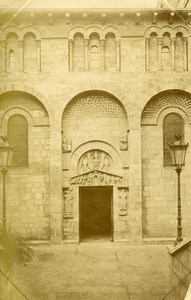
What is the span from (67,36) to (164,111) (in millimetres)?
5493

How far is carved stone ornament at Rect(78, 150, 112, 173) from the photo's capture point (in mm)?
17188

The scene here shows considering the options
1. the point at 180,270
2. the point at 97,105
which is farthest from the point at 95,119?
the point at 180,270

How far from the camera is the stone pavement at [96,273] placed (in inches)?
423

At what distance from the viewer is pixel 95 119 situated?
17297 mm

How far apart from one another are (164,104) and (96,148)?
3.69 meters

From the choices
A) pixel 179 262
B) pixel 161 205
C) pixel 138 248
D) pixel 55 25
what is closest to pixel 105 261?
pixel 138 248

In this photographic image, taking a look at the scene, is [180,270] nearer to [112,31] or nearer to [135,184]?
[135,184]

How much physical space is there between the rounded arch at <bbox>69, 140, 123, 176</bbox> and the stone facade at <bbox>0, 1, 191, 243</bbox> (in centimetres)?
4

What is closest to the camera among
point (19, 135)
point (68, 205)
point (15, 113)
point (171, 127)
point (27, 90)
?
point (27, 90)

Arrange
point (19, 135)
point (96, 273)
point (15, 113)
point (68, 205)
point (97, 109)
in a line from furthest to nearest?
1. point (97, 109)
2. point (19, 135)
3. point (15, 113)
4. point (68, 205)
5. point (96, 273)

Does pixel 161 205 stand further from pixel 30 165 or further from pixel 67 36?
pixel 67 36

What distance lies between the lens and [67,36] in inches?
666

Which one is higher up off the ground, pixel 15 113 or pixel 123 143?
pixel 15 113

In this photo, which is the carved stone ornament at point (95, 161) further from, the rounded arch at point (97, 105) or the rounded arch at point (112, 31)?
the rounded arch at point (112, 31)
